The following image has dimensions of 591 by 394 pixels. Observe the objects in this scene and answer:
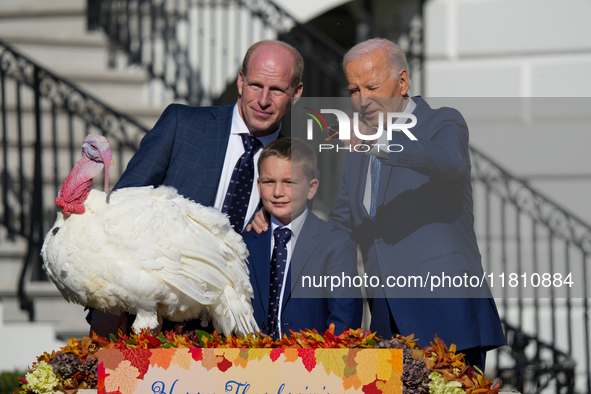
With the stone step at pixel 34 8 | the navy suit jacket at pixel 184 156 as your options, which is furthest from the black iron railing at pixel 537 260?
the stone step at pixel 34 8

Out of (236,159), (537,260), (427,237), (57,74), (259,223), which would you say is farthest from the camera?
(57,74)

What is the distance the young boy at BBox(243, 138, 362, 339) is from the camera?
212 centimetres

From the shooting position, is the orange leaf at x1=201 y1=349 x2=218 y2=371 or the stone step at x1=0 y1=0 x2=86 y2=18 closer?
the orange leaf at x1=201 y1=349 x2=218 y2=371

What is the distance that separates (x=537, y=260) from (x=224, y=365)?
11.7 ft

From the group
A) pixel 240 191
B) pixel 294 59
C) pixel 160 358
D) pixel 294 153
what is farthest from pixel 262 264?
pixel 294 59

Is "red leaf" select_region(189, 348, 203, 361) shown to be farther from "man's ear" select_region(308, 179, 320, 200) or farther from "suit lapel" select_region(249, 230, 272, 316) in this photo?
"man's ear" select_region(308, 179, 320, 200)

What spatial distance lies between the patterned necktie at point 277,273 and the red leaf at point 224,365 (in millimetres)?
378

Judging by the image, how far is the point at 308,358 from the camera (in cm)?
176

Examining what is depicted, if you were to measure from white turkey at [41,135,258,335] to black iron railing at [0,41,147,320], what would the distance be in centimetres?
281

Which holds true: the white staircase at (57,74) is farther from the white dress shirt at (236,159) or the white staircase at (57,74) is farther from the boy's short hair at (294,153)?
the boy's short hair at (294,153)

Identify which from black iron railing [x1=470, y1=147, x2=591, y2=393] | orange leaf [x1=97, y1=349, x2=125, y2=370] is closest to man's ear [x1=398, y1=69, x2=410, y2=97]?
orange leaf [x1=97, y1=349, x2=125, y2=370]

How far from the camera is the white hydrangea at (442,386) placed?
1.78 metres

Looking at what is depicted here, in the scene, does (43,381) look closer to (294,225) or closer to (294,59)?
(294,225)

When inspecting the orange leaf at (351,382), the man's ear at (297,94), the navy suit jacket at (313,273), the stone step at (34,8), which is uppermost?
the stone step at (34,8)
